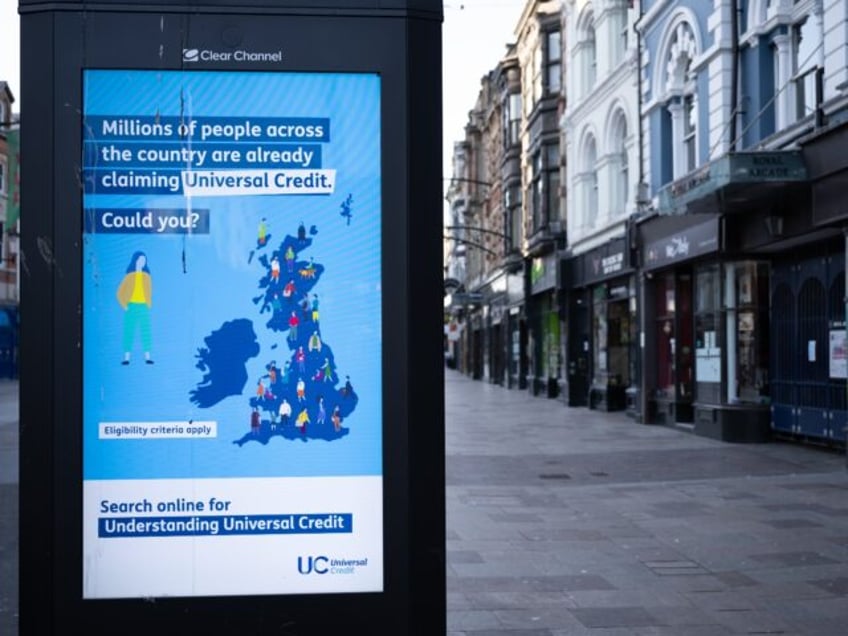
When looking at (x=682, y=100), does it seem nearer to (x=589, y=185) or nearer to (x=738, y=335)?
(x=738, y=335)

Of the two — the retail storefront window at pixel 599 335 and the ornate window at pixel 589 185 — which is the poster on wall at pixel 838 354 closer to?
the retail storefront window at pixel 599 335

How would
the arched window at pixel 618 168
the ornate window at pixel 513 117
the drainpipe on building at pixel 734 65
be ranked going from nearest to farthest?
the drainpipe on building at pixel 734 65 → the arched window at pixel 618 168 → the ornate window at pixel 513 117

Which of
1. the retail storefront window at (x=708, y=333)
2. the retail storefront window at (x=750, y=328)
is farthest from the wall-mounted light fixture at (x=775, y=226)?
the retail storefront window at (x=708, y=333)

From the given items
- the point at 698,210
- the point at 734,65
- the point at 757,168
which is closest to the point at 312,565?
the point at 757,168

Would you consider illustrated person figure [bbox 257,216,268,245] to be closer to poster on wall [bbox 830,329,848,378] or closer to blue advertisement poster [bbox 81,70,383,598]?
blue advertisement poster [bbox 81,70,383,598]

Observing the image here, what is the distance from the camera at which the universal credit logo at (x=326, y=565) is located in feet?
10.9

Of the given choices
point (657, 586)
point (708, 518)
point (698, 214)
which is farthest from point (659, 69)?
point (657, 586)

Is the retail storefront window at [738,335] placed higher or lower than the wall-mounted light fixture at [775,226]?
lower

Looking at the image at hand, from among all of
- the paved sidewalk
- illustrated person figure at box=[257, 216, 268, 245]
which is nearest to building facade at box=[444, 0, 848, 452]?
the paved sidewalk

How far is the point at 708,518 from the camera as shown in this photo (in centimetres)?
1041

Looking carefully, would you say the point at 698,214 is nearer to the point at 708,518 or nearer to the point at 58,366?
the point at 708,518

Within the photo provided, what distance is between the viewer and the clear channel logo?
328 centimetres

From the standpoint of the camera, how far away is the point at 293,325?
3348mm

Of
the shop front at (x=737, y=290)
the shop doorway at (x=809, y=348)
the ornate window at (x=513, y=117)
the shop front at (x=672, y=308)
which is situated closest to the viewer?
the shop front at (x=737, y=290)
